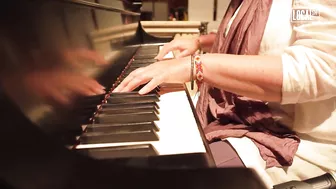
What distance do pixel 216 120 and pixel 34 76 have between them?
59cm

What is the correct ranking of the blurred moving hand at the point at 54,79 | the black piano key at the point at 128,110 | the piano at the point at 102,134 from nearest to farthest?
the piano at the point at 102,134 → the blurred moving hand at the point at 54,79 → the black piano key at the point at 128,110

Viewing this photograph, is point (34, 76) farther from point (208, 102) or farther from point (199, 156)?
point (208, 102)

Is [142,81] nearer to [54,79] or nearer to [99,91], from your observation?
[99,91]

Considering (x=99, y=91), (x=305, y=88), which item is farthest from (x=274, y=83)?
(x=99, y=91)

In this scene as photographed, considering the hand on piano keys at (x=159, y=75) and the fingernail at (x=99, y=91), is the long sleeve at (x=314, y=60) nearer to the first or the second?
the hand on piano keys at (x=159, y=75)

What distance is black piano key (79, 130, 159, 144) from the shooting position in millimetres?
463

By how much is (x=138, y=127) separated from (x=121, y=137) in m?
0.04

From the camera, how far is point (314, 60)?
59 cm

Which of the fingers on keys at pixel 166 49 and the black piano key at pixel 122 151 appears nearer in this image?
the black piano key at pixel 122 151

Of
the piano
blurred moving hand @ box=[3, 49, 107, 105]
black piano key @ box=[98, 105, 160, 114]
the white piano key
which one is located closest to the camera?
the piano

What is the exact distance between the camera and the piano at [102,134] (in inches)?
9.5

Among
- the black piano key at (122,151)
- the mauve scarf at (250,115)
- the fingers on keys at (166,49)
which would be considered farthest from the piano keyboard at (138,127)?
the fingers on keys at (166,49)

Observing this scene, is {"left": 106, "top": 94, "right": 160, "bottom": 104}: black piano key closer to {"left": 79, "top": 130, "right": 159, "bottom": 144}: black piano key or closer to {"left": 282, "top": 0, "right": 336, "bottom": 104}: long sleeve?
{"left": 79, "top": 130, "right": 159, "bottom": 144}: black piano key

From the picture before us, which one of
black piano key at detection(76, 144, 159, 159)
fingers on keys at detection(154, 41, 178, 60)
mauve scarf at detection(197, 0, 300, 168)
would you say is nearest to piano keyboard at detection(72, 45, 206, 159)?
black piano key at detection(76, 144, 159, 159)
